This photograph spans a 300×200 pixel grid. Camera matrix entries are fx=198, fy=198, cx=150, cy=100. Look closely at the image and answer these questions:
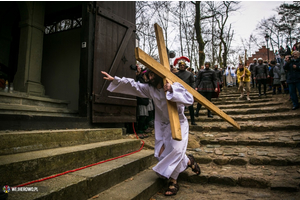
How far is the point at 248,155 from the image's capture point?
4066mm

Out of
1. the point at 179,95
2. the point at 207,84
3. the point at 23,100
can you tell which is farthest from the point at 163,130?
the point at 207,84

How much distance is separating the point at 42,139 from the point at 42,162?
1.74 ft

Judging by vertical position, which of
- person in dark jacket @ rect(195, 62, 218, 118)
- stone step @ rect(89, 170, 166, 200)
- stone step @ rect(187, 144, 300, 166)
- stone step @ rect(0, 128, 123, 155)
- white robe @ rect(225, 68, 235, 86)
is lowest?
stone step @ rect(89, 170, 166, 200)

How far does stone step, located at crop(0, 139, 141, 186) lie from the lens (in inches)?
69.2

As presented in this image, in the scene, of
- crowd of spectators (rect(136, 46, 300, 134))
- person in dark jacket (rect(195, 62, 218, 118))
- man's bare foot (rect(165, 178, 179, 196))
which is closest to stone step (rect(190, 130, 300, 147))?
crowd of spectators (rect(136, 46, 300, 134))

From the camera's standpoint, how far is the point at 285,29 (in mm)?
22609

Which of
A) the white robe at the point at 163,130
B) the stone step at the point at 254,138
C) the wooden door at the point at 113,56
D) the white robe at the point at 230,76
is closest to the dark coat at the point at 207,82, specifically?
the stone step at the point at 254,138

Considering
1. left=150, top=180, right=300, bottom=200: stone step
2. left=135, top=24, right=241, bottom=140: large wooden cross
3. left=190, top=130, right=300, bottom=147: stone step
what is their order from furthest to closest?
1. left=190, top=130, right=300, bottom=147: stone step
2. left=150, top=180, right=300, bottom=200: stone step
3. left=135, top=24, right=241, bottom=140: large wooden cross

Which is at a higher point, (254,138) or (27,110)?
(27,110)

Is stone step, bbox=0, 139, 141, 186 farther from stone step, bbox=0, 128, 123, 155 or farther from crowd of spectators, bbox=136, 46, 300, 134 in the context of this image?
crowd of spectators, bbox=136, 46, 300, 134

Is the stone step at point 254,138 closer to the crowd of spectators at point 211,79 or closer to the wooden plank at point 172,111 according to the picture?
the crowd of spectators at point 211,79

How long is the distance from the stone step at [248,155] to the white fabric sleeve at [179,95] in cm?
203

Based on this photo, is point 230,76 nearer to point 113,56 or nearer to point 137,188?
point 113,56

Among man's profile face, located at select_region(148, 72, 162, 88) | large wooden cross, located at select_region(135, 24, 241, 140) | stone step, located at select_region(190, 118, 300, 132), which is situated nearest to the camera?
large wooden cross, located at select_region(135, 24, 241, 140)
